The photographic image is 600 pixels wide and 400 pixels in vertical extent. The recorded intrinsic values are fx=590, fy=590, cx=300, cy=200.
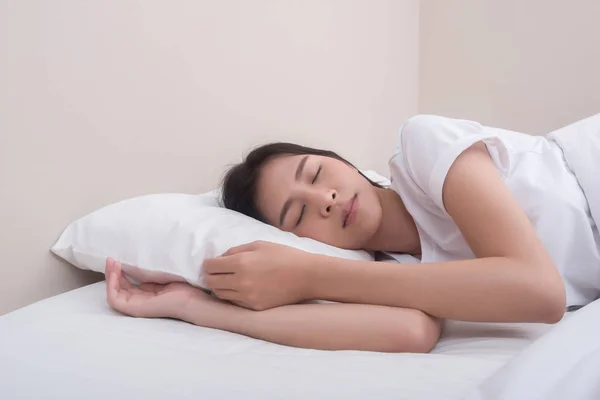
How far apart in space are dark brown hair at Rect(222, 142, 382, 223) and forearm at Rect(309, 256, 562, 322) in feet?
1.13

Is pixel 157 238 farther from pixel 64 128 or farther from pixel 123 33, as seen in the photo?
pixel 123 33

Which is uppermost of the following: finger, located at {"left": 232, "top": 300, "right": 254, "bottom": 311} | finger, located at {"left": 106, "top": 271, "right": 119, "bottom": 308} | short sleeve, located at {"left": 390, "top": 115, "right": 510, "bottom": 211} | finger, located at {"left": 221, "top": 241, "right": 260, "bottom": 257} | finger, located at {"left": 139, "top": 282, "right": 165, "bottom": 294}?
short sleeve, located at {"left": 390, "top": 115, "right": 510, "bottom": 211}

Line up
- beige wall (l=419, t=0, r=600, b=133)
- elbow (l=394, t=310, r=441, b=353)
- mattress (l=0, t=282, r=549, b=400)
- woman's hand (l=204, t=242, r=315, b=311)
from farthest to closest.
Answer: beige wall (l=419, t=0, r=600, b=133) → woman's hand (l=204, t=242, r=315, b=311) → elbow (l=394, t=310, r=441, b=353) → mattress (l=0, t=282, r=549, b=400)

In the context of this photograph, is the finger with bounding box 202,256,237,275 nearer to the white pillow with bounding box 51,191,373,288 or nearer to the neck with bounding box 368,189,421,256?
the white pillow with bounding box 51,191,373,288

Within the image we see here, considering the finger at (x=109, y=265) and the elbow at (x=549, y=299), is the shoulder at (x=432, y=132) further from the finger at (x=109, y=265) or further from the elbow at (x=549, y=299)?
the finger at (x=109, y=265)

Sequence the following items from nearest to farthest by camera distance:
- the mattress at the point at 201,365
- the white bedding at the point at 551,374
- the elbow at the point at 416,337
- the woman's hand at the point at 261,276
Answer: the white bedding at the point at 551,374
the mattress at the point at 201,365
the elbow at the point at 416,337
the woman's hand at the point at 261,276

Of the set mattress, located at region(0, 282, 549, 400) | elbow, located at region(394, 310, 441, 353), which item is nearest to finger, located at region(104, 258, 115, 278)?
mattress, located at region(0, 282, 549, 400)

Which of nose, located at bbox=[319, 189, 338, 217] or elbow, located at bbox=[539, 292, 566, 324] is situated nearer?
elbow, located at bbox=[539, 292, 566, 324]

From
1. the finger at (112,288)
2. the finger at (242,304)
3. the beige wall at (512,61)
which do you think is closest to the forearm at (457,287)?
the finger at (242,304)

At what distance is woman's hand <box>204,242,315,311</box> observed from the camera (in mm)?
893

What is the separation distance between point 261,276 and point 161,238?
0.20 meters

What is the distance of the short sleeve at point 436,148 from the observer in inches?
38.3

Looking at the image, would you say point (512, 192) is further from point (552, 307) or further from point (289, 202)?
point (289, 202)

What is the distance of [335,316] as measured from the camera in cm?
83
